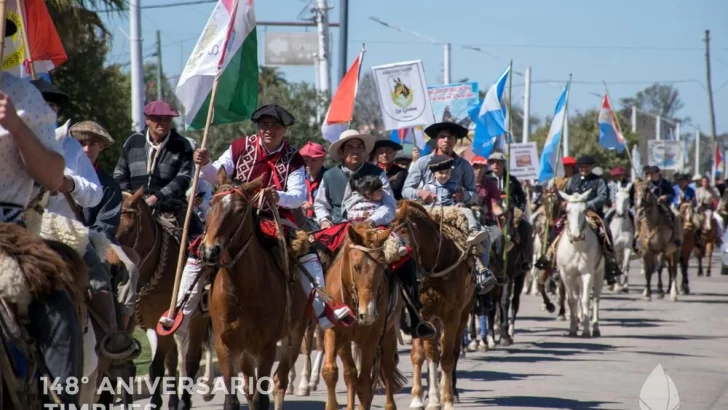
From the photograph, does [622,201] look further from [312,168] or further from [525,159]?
[312,168]

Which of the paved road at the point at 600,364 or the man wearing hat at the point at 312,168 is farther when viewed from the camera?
the man wearing hat at the point at 312,168

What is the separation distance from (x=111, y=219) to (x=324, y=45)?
20145mm

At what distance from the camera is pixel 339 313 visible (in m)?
9.98

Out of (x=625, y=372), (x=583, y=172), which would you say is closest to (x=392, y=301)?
(x=625, y=372)

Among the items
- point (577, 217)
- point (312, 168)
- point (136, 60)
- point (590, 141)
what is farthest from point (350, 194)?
point (590, 141)

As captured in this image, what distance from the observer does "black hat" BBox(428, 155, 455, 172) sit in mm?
13078

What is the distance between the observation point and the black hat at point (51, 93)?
7360mm

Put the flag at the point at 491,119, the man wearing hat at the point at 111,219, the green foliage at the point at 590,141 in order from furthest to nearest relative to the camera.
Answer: the green foliage at the point at 590,141 < the flag at the point at 491,119 < the man wearing hat at the point at 111,219

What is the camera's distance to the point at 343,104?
1716 cm

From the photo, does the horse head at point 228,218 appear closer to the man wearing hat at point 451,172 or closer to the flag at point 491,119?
the man wearing hat at point 451,172

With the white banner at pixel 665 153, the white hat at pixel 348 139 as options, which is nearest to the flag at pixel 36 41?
the white hat at pixel 348 139

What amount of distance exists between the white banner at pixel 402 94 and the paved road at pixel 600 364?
3.73 metres

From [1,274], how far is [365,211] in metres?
5.88

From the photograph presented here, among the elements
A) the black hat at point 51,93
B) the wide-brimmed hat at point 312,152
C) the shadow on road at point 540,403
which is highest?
the black hat at point 51,93
